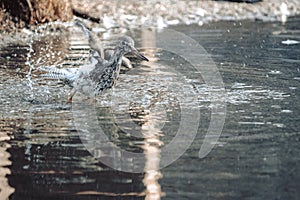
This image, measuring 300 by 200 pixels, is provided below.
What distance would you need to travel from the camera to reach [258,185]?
5359mm

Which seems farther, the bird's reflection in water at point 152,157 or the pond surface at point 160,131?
the pond surface at point 160,131

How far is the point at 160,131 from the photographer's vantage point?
6.89 m

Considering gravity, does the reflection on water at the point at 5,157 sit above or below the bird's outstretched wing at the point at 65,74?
below

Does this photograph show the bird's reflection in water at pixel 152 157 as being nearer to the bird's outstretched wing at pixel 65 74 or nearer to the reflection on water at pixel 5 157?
the reflection on water at pixel 5 157

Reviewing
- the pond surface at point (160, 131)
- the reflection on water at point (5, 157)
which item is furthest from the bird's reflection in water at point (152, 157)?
the reflection on water at point (5, 157)

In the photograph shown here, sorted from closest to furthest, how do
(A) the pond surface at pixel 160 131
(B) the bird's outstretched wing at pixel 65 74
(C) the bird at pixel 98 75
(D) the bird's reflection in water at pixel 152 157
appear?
(D) the bird's reflection in water at pixel 152 157 → (A) the pond surface at pixel 160 131 → (C) the bird at pixel 98 75 → (B) the bird's outstretched wing at pixel 65 74

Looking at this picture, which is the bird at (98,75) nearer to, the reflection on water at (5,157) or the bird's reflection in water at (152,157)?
the bird's reflection in water at (152,157)

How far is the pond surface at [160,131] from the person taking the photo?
5.42 m

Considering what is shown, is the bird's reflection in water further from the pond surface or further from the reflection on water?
the reflection on water

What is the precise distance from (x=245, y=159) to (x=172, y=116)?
1542mm

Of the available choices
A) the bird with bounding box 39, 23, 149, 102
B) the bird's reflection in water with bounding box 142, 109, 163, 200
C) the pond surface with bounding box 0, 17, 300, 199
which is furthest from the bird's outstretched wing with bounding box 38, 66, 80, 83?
the bird's reflection in water with bounding box 142, 109, 163, 200

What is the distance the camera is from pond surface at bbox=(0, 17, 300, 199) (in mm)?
5422

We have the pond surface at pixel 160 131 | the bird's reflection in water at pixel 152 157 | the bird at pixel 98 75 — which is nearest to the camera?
the bird's reflection in water at pixel 152 157

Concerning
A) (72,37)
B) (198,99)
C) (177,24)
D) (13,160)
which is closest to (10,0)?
(72,37)
